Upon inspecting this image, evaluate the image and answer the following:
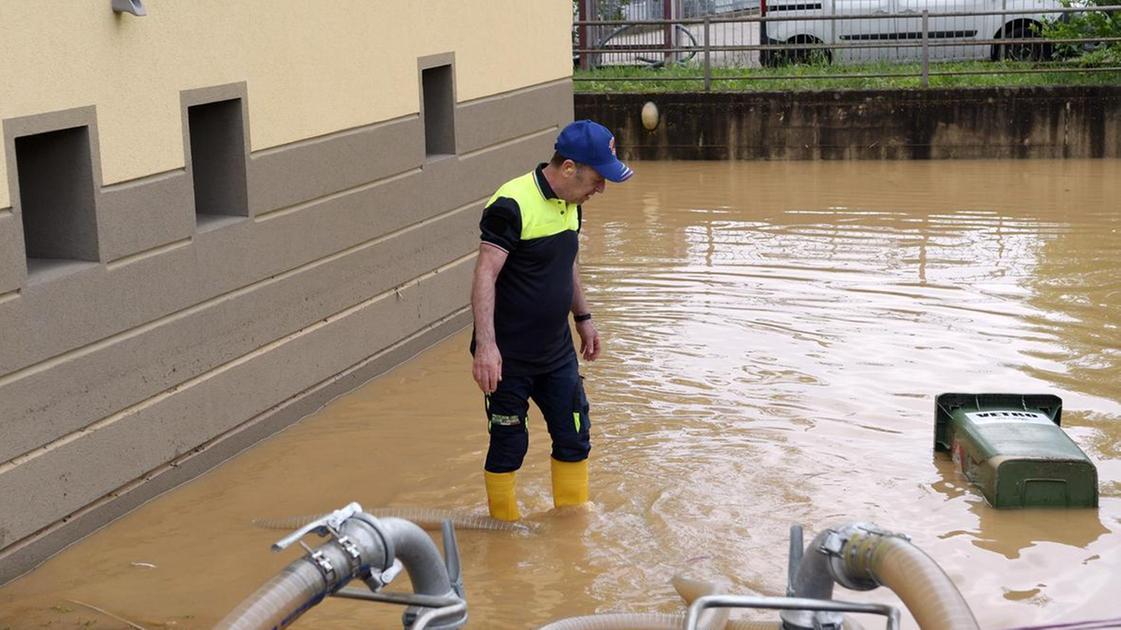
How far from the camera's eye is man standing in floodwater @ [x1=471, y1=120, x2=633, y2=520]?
588cm

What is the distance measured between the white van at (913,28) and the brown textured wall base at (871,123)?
1.73 metres

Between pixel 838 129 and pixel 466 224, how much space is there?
9.26 metres

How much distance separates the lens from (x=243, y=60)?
→ 743 cm

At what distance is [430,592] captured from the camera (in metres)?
3.51

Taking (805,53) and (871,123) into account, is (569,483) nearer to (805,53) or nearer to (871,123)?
(871,123)

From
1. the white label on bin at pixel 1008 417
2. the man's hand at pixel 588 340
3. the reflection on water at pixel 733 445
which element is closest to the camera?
the reflection on water at pixel 733 445

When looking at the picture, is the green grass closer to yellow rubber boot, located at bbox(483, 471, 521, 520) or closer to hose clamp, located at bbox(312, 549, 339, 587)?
yellow rubber boot, located at bbox(483, 471, 521, 520)

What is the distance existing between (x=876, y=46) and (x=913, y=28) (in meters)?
0.95

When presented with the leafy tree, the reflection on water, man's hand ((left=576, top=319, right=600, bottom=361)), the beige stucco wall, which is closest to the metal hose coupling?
the reflection on water

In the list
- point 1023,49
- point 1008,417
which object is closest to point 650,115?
point 1023,49

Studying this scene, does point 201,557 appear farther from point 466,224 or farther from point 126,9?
point 466,224

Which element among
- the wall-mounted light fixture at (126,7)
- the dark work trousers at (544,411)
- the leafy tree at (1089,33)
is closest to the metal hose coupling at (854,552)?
the dark work trousers at (544,411)

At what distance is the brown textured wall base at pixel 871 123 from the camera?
17703 millimetres

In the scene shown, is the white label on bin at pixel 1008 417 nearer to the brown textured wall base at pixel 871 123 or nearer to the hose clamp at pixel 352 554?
the hose clamp at pixel 352 554
